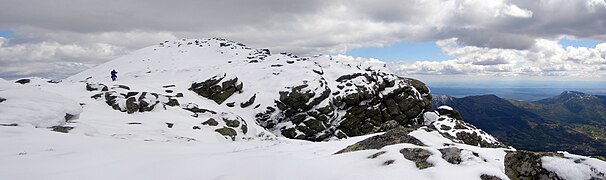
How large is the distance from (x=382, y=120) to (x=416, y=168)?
186ft

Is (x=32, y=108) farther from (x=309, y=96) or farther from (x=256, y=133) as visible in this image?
(x=309, y=96)

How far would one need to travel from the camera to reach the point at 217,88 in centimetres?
5994

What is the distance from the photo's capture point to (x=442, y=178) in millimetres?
8812

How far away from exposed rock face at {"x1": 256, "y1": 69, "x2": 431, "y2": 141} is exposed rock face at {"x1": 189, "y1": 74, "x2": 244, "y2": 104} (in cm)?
864

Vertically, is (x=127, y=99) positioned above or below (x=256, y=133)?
above

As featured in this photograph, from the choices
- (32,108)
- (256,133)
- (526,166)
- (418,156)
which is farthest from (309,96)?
(526,166)

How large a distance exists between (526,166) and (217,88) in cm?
5530

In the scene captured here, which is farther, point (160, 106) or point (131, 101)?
point (160, 106)

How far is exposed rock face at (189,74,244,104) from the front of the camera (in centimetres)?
5900

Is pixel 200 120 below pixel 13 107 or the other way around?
below

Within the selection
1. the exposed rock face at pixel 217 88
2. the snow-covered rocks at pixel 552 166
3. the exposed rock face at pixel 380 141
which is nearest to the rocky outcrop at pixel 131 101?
the exposed rock face at pixel 217 88

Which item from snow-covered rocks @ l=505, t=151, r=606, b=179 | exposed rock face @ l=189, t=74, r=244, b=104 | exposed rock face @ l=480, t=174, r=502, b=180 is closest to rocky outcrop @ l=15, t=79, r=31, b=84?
exposed rock face @ l=189, t=74, r=244, b=104

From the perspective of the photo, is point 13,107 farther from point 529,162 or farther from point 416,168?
point 529,162

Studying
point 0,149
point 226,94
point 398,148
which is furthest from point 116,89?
point 398,148
